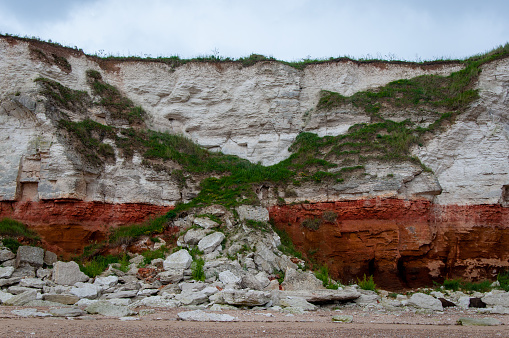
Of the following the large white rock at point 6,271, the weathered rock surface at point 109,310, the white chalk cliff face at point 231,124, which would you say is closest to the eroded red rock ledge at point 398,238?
the white chalk cliff face at point 231,124

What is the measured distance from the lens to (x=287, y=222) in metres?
18.8

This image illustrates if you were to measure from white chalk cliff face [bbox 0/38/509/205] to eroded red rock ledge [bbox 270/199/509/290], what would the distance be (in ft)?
2.28

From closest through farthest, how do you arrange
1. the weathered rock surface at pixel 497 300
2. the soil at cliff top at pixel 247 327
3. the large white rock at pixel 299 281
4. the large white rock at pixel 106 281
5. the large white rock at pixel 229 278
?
the soil at cliff top at pixel 247 327, the large white rock at pixel 229 278, the large white rock at pixel 106 281, the weathered rock surface at pixel 497 300, the large white rock at pixel 299 281

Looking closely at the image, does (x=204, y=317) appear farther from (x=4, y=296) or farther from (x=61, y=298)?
(x=4, y=296)

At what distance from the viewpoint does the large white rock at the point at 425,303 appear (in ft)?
42.5

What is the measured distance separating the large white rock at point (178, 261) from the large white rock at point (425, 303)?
7399mm

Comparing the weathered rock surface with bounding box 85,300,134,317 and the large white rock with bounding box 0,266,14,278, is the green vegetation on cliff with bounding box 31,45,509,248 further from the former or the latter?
the weathered rock surface with bounding box 85,300,134,317

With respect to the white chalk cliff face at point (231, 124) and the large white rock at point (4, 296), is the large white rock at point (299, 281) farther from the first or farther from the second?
the large white rock at point (4, 296)

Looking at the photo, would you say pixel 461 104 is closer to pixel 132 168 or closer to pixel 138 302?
pixel 132 168

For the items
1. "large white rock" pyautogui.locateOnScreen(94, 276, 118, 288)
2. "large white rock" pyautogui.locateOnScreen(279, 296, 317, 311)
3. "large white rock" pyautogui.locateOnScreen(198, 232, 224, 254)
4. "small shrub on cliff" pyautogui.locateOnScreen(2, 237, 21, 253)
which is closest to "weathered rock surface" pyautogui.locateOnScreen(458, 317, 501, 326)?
"large white rock" pyautogui.locateOnScreen(279, 296, 317, 311)

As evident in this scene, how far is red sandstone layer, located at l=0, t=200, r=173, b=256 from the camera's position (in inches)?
642

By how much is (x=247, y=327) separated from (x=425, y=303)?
7245 mm

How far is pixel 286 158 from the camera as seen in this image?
2150 centimetres

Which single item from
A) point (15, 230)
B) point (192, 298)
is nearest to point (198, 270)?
point (192, 298)
